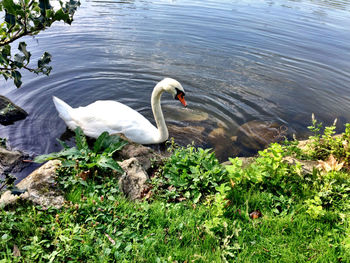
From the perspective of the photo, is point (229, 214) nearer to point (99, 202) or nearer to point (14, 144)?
point (99, 202)

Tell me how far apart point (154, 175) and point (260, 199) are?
57.1 inches

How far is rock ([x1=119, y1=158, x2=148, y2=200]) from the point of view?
10.1ft

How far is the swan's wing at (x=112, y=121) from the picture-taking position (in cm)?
487

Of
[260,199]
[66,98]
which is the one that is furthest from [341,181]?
[66,98]

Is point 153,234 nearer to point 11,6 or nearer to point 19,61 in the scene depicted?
point 19,61

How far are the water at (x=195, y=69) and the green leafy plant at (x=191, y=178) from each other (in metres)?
2.10

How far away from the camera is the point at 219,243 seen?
244 centimetres

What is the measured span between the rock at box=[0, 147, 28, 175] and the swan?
3.96 ft

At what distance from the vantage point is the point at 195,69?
27.3ft

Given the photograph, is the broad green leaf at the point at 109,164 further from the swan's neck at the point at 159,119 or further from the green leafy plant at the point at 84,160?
the swan's neck at the point at 159,119

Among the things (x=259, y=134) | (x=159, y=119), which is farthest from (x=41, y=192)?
(x=259, y=134)

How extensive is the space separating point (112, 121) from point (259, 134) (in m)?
3.22

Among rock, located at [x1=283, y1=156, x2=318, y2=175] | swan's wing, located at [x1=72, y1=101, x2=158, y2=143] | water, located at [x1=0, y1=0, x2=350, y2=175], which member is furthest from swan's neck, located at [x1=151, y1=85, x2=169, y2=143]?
rock, located at [x1=283, y1=156, x2=318, y2=175]

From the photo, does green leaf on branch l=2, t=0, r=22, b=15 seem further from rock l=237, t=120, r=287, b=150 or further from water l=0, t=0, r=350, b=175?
rock l=237, t=120, r=287, b=150
